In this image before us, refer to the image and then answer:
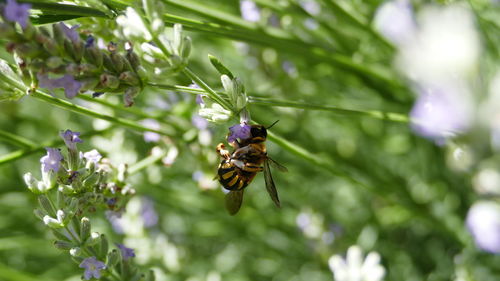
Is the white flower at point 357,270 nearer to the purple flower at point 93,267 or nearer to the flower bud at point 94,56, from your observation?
the purple flower at point 93,267

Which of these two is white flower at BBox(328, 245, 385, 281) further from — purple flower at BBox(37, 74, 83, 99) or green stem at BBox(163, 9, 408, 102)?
purple flower at BBox(37, 74, 83, 99)

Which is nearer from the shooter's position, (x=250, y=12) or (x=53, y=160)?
(x=53, y=160)

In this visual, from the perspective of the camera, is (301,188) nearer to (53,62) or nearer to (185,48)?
(185,48)

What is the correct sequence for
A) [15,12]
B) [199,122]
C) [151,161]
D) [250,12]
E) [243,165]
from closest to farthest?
[15,12] < [243,165] < [151,161] < [199,122] < [250,12]

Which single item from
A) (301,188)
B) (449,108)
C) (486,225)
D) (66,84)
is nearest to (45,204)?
(66,84)

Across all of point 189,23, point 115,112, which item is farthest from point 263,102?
point 115,112

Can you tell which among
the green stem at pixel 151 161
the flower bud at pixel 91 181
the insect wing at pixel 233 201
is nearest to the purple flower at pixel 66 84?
the flower bud at pixel 91 181
